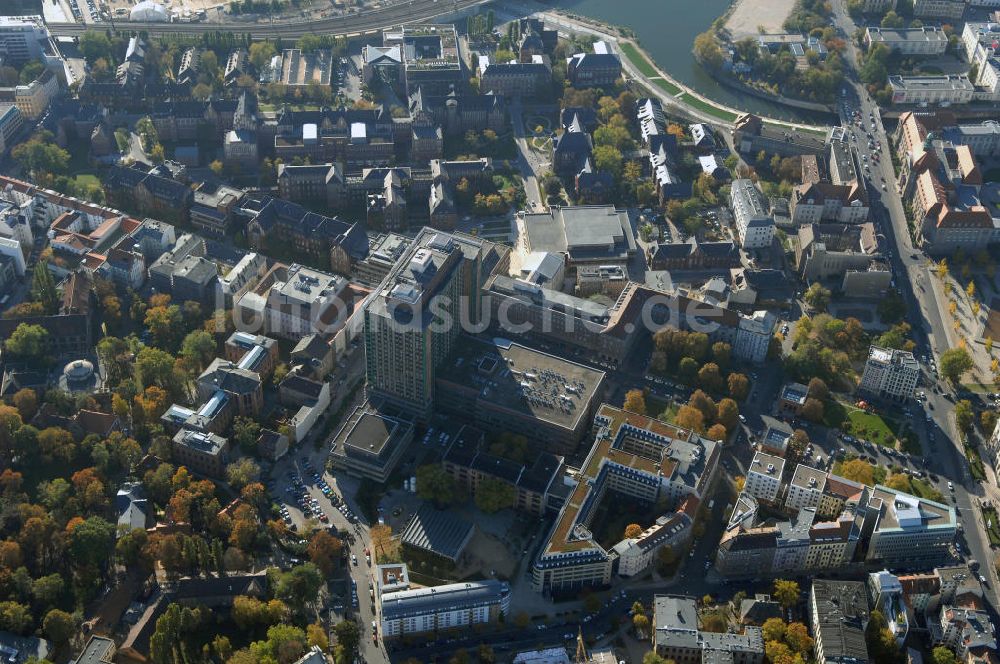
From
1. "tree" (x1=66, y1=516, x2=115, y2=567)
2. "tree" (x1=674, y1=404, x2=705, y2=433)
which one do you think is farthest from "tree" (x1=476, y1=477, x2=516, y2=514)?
"tree" (x1=66, y1=516, x2=115, y2=567)

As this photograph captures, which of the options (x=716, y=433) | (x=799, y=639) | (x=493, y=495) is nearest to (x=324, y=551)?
(x=493, y=495)

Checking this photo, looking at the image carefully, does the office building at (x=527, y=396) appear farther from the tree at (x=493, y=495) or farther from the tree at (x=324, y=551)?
the tree at (x=324, y=551)

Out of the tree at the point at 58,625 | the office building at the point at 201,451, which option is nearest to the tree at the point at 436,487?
the office building at the point at 201,451

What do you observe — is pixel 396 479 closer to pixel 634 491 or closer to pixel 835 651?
pixel 634 491

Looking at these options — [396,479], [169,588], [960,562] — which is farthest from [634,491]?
[169,588]

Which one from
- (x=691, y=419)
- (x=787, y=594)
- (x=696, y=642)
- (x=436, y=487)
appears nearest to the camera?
(x=696, y=642)

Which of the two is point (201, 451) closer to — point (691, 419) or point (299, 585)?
point (299, 585)
